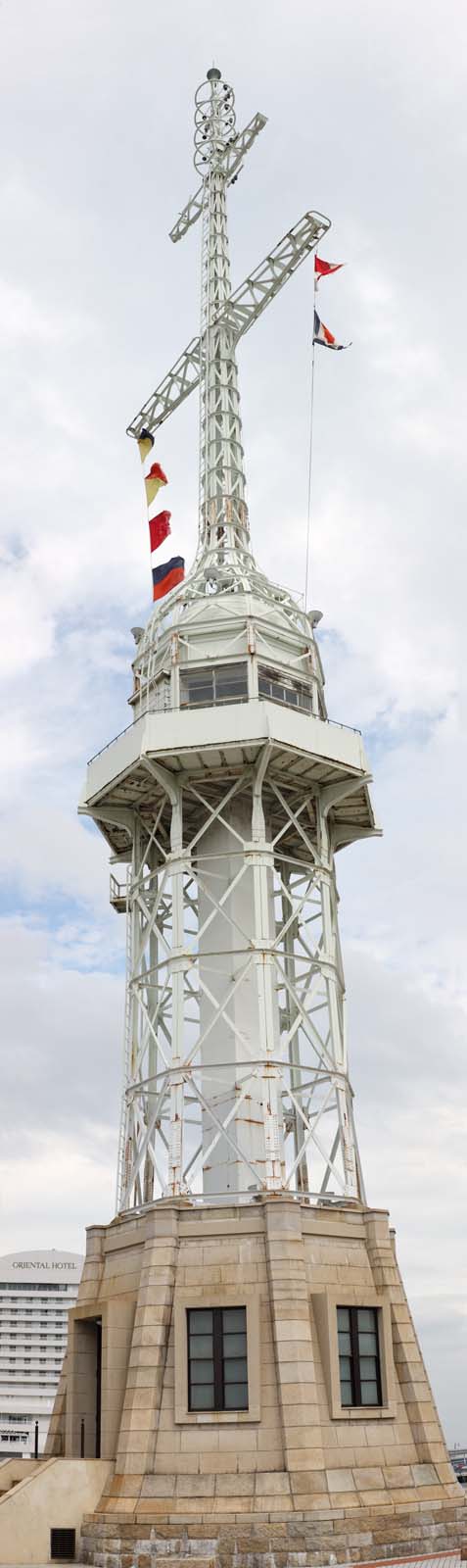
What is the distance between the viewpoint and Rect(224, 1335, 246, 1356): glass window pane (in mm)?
31312

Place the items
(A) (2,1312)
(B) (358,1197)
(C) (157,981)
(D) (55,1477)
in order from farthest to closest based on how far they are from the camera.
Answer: (A) (2,1312), (C) (157,981), (B) (358,1197), (D) (55,1477)

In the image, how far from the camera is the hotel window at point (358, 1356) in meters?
32.1

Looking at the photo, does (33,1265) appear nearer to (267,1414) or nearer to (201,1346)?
(201,1346)

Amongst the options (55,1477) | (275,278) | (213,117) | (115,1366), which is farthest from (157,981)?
(213,117)

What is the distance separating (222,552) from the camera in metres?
47.3

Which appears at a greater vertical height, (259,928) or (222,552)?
(222,552)

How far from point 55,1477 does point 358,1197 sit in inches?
415

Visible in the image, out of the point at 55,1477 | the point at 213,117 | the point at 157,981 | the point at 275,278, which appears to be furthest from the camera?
the point at 213,117

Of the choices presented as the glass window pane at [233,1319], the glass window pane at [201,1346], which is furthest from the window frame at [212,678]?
the glass window pane at [201,1346]

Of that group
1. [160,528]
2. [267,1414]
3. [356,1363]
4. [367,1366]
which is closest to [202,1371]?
[267,1414]

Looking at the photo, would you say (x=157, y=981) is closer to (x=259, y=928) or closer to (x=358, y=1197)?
(x=259, y=928)

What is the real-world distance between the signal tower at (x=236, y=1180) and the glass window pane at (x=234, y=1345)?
0.10 m

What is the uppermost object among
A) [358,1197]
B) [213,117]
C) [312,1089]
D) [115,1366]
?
[213,117]

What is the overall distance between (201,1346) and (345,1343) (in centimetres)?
356
